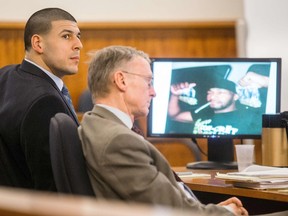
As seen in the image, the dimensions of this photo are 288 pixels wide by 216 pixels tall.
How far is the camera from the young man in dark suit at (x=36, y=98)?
2.25 meters

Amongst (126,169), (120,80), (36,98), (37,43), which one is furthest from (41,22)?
(126,169)

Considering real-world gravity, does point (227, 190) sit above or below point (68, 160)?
below

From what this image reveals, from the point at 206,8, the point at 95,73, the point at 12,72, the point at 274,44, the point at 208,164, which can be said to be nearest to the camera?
the point at 95,73

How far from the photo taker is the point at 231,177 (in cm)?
237

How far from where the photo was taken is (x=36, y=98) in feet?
7.64

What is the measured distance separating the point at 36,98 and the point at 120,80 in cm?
40

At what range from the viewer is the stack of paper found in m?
2.29

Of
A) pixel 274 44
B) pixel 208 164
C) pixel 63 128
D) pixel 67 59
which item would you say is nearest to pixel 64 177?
pixel 63 128

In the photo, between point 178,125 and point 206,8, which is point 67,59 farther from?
point 206,8

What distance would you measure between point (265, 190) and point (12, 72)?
1.02m

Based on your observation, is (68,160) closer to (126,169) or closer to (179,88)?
(126,169)

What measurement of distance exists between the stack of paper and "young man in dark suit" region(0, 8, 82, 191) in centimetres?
59

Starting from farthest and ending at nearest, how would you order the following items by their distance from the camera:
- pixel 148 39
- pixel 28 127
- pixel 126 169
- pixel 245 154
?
pixel 148 39, pixel 245 154, pixel 28 127, pixel 126 169

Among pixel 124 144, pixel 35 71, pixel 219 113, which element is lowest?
pixel 219 113
